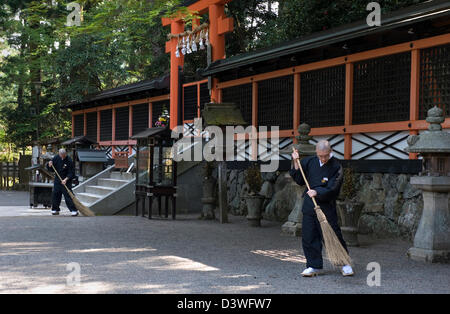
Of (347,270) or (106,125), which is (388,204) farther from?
(106,125)

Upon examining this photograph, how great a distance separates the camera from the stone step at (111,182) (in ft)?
60.3

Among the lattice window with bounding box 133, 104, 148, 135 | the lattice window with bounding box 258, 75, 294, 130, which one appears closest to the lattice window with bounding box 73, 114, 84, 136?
the lattice window with bounding box 133, 104, 148, 135

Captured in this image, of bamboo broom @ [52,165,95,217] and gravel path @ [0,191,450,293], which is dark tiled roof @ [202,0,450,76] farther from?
bamboo broom @ [52,165,95,217]

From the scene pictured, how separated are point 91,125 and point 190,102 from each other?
27.7 ft

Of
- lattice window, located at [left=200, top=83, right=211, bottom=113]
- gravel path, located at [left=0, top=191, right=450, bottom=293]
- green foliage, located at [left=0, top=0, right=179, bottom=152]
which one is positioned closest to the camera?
gravel path, located at [left=0, top=191, right=450, bottom=293]

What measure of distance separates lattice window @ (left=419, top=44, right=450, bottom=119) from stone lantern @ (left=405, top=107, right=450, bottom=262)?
1821 millimetres

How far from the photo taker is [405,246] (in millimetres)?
10711

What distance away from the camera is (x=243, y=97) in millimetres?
16828

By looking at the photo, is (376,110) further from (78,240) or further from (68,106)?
(68,106)

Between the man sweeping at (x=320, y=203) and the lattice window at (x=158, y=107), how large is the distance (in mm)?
14628

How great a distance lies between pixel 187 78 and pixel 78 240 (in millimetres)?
10625

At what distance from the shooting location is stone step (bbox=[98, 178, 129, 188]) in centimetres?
1838

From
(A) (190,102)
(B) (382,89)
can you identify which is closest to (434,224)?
(B) (382,89)

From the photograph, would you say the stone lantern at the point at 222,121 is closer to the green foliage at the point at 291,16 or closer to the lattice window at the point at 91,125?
the green foliage at the point at 291,16
